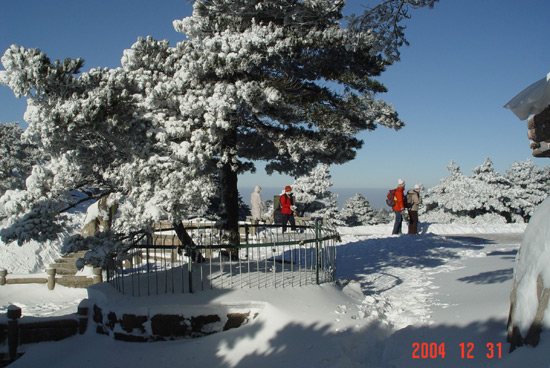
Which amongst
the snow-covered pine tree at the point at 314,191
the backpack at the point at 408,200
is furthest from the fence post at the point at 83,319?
the snow-covered pine tree at the point at 314,191

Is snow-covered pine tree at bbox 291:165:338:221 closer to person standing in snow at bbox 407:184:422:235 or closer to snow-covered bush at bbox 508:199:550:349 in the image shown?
person standing in snow at bbox 407:184:422:235

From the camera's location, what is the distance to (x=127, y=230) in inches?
267

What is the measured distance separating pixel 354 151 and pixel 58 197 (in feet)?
21.4

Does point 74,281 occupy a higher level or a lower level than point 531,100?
lower

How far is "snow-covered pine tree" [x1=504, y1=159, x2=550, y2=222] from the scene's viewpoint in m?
28.8

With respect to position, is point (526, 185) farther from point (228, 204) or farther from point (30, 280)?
point (30, 280)

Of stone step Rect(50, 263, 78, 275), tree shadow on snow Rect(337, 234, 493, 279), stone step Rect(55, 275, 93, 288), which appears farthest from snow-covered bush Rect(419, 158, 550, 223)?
stone step Rect(50, 263, 78, 275)

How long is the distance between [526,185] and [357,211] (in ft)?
56.8

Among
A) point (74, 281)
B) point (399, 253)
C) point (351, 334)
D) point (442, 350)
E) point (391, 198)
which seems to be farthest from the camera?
point (391, 198)

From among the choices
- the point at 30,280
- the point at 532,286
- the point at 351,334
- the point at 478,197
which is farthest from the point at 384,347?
the point at 478,197

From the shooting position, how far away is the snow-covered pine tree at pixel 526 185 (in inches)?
1134

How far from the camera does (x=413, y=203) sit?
48.0ft

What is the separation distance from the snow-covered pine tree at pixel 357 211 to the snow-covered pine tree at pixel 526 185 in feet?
51.6

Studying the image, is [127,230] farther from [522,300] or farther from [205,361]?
[522,300]
